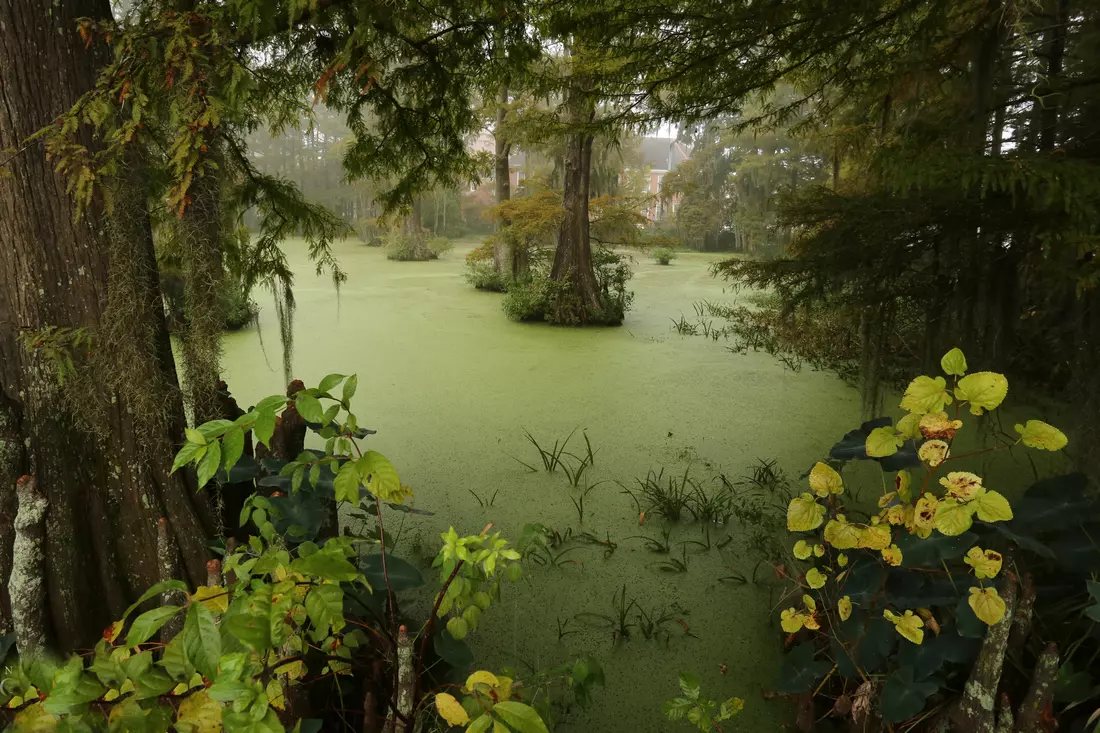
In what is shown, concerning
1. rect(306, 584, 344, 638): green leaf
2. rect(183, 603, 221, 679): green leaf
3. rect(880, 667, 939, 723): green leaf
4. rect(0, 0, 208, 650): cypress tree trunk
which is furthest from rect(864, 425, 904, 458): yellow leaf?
rect(0, 0, 208, 650): cypress tree trunk

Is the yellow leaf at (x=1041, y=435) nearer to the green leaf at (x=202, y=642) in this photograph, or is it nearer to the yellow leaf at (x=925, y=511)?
the yellow leaf at (x=925, y=511)

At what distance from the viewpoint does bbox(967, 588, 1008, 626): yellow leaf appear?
85 cm

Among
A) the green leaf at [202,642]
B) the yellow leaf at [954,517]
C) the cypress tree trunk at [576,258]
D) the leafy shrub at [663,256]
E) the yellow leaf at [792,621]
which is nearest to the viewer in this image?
the green leaf at [202,642]

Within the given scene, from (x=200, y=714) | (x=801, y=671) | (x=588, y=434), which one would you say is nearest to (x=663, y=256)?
(x=588, y=434)

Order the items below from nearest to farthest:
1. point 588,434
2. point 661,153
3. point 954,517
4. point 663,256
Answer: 1. point 954,517
2. point 588,434
3. point 663,256
4. point 661,153

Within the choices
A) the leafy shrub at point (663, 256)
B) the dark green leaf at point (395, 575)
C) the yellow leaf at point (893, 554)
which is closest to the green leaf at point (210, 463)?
the dark green leaf at point (395, 575)

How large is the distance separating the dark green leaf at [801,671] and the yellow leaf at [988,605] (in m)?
0.41

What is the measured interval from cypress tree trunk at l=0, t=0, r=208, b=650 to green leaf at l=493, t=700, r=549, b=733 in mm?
1079

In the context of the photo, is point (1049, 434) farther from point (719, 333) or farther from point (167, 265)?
point (719, 333)

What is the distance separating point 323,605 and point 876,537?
0.85 m

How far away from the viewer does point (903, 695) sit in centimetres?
100

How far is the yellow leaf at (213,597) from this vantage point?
743mm

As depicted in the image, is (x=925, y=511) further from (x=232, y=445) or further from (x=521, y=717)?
(x=232, y=445)

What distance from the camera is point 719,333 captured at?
518cm
